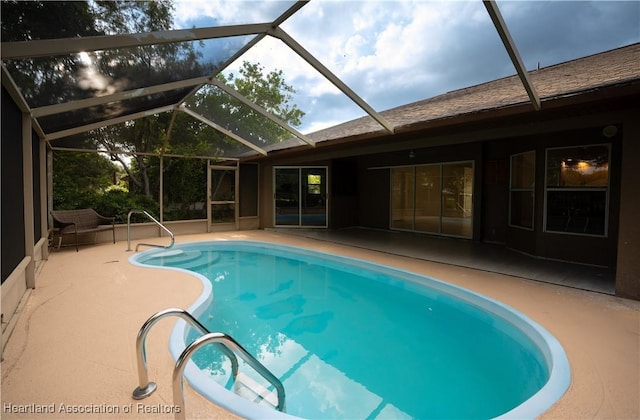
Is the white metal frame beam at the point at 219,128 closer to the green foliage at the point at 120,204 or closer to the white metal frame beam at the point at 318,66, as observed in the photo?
the green foliage at the point at 120,204

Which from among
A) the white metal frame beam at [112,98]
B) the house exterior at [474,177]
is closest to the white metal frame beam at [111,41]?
the house exterior at [474,177]

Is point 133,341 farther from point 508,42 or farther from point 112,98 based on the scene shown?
point 508,42

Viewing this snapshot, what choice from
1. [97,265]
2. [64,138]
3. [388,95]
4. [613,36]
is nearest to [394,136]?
[388,95]

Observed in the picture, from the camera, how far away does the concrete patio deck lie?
2.04 meters

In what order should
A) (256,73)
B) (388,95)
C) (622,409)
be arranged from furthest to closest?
1. (256,73)
2. (388,95)
3. (622,409)

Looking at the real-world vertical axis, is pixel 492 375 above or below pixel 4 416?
below

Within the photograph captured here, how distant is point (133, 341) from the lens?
2861mm

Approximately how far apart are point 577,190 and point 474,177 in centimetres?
275

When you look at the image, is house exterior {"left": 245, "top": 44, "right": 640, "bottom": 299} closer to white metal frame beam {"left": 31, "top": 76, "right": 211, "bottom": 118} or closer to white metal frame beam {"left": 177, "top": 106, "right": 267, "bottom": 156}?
A: white metal frame beam {"left": 177, "top": 106, "right": 267, "bottom": 156}

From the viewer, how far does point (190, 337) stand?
134 inches

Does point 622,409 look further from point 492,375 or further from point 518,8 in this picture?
point 518,8

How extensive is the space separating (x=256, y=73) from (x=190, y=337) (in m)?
16.4

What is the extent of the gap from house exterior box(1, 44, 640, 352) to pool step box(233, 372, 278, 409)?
95.3 inches

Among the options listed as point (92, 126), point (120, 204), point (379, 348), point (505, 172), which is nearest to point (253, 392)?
point (379, 348)
